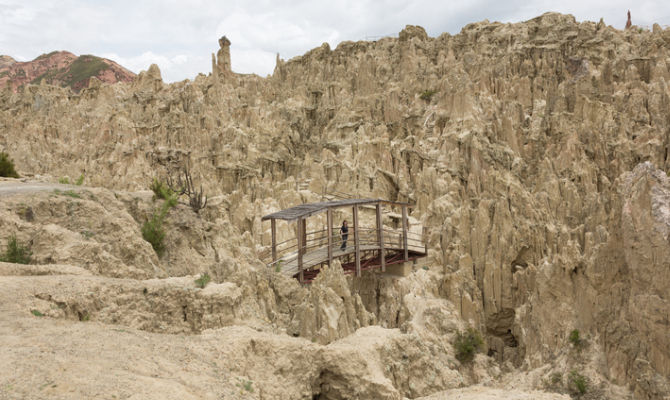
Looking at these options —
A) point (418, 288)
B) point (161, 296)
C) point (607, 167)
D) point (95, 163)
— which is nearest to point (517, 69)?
point (607, 167)

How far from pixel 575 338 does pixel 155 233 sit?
10.8 meters

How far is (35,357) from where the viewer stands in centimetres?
432

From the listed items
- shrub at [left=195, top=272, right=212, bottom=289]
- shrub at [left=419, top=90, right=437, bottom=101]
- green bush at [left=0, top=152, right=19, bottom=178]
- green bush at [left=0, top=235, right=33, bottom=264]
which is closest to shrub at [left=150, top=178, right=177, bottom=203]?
green bush at [left=0, top=235, right=33, bottom=264]

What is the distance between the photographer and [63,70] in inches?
2852

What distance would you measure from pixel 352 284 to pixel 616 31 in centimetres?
3486

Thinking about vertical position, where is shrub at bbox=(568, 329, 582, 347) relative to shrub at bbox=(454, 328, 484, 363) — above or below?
above

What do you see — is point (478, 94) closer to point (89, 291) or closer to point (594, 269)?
point (594, 269)

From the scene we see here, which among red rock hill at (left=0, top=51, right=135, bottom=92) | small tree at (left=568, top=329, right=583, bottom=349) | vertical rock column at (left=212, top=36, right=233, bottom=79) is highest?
red rock hill at (left=0, top=51, right=135, bottom=92)

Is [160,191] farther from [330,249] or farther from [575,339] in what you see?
[575,339]

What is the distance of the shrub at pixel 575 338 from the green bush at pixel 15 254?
12.3 m

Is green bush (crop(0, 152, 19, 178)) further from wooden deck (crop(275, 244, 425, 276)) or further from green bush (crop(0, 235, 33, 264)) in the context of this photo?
wooden deck (crop(275, 244, 425, 276))

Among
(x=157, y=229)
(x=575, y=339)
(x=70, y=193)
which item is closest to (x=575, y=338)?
(x=575, y=339)

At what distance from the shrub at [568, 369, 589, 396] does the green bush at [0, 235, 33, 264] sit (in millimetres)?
11596

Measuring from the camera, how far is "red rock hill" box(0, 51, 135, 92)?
68000 millimetres
